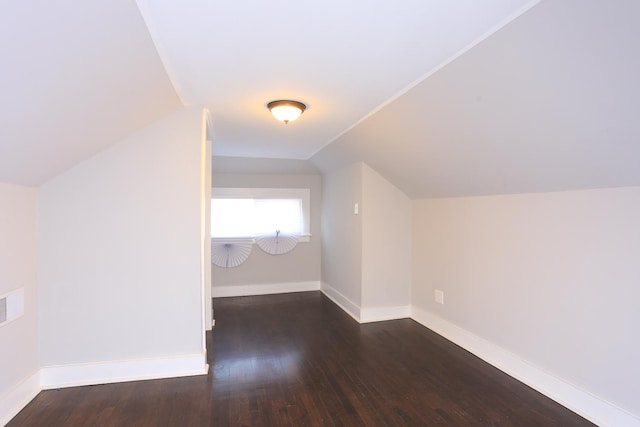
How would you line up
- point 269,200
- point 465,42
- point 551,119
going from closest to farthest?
1. point 465,42
2. point 551,119
3. point 269,200

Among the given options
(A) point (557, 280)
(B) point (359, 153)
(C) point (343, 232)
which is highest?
(B) point (359, 153)

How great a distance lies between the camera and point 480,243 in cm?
302

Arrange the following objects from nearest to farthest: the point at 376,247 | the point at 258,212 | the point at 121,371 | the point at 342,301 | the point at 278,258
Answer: the point at 121,371 < the point at 376,247 < the point at 342,301 < the point at 258,212 < the point at 278,258

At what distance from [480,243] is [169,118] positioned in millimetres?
2708

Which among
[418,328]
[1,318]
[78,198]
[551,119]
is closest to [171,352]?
[1,318]

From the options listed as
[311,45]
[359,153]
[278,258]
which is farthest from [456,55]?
[278,258]

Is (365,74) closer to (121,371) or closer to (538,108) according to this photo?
(538,108)

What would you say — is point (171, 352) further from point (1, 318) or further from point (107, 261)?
point (1, 318)

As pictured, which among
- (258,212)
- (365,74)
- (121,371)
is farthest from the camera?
(258,212)

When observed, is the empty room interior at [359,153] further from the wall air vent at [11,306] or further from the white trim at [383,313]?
the white trim at [383,313]

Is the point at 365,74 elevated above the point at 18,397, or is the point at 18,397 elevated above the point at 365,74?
the point at 365,74

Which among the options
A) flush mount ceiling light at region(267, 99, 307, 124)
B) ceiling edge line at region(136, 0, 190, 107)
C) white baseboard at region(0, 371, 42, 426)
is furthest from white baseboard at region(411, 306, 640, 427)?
white baseboard at region(0, 371, 42, 426)

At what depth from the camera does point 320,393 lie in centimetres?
239

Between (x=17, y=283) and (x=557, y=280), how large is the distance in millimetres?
3479
